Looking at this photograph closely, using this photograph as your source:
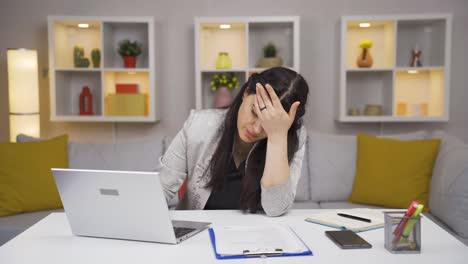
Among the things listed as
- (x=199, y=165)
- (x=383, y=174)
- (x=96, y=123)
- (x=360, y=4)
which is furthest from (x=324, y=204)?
(x=96, y=123)

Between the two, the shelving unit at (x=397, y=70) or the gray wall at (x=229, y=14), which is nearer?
the shelving unit at (x=397, y=70)

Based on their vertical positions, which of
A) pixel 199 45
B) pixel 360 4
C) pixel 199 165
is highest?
pixel 360 4

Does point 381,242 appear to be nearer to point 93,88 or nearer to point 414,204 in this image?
point 414,204

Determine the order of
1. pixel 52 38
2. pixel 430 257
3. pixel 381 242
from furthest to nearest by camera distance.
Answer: pixel 52 38
pixel 381 242
pixel 430 257

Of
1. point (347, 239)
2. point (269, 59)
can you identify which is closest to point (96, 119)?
point (269, 59)

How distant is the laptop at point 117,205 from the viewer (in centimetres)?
111

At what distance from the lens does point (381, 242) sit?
1.20 meters

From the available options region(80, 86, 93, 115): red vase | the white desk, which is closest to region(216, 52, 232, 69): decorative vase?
region(80, 86, 93, 115): red vase

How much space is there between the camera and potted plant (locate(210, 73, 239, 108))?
3.50 m

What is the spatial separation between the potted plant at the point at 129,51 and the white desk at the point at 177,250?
2.34 metres

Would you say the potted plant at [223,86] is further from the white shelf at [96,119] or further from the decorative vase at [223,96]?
the white shelf at [96,119]

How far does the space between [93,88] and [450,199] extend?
267cm

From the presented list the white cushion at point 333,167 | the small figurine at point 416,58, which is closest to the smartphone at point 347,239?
the white cushion at point 333,167

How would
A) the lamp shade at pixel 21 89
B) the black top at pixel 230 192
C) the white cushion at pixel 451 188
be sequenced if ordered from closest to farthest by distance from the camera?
the black top at pixel 230 192 < the white cushion at pixel 451 188 < the lamp shade at pixel 21 89
